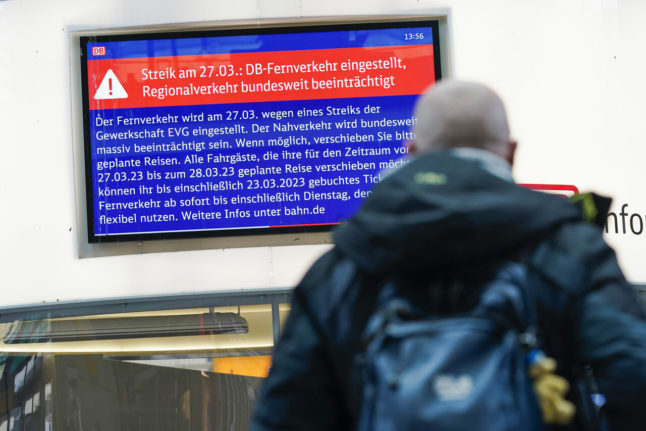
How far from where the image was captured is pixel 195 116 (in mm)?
4199

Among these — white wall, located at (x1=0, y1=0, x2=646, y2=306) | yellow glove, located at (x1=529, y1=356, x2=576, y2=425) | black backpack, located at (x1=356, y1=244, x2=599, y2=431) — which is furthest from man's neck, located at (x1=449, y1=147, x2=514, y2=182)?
white wall, located at (x1=0, y1=0, x2=646, y2=306)

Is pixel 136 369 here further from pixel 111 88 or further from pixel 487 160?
pixel 487 160

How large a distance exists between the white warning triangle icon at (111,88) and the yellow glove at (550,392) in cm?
344

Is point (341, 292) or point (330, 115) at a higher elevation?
point (330, 115)

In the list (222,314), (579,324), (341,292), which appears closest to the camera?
(579,324)

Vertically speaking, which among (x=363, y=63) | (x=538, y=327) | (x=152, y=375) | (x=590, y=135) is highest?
(x=363, y=63)

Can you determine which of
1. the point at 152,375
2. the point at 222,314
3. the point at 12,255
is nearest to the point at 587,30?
the point at 222,314

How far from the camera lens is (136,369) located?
414 centimetres

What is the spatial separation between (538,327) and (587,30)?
326 cm

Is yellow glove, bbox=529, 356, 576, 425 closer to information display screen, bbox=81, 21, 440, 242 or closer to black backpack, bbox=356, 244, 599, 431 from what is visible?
black backpack, bbox=356, 244, 599, 431

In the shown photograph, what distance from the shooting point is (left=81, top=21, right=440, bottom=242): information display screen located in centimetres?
416

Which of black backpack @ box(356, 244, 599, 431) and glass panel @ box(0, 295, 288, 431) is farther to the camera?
glass panel @ box(0, 295, 288, 431)

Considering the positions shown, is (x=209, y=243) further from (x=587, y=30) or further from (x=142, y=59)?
(x=587, y=30)

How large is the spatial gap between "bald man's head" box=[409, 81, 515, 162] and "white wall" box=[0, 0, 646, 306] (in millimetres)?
2761
